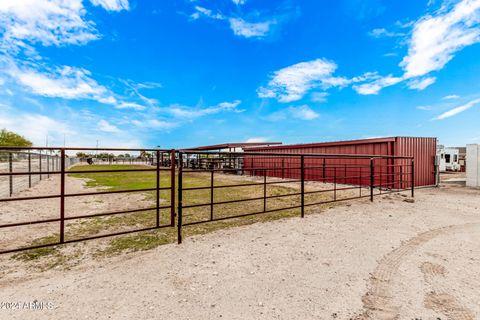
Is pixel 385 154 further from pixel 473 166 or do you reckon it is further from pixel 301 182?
pixel 301 182

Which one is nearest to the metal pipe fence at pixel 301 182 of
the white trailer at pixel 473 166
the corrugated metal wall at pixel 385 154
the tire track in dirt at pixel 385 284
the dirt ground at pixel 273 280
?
the corrugated metal wall at pixel 385 154

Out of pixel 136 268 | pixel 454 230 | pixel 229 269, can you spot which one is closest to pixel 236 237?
pixel 229 269

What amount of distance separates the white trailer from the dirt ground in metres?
10.1

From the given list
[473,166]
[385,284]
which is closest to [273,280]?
[385,284]

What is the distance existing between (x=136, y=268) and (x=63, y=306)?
2.67ft

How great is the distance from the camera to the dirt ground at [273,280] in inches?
85.2

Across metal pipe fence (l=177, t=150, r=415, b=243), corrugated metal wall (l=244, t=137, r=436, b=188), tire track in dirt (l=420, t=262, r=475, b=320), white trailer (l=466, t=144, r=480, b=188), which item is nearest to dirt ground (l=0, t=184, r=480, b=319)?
tire track in dirt (l=420, t=262, r=475, b=320)

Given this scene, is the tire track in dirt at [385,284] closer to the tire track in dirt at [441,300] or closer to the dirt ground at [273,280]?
the dirt ground at [273,280]

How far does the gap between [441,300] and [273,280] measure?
168 centimetres

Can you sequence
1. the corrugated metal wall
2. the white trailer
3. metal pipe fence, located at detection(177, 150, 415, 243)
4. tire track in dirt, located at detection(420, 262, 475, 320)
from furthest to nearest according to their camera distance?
the white trailer, the corrugated metal wall, metal pipe fence, located at detection(177, 150, 415, 243), tire track in dirt, located at detection(420, 262, 475, 320)

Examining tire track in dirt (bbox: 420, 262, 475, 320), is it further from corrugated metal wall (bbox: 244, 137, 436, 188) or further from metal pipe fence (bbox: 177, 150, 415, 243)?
corrugated metal wall (bbox: 244, 137, 436, 188)

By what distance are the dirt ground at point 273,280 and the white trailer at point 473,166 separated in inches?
397

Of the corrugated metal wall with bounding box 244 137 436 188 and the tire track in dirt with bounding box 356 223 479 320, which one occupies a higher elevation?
the corrugated metal wall with bounding box 244 137 436 188

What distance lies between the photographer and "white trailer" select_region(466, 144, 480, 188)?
11359mm
